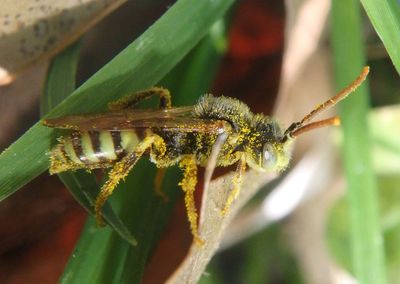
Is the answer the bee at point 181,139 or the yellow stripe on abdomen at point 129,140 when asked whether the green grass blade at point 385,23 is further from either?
the yellow stripe on abdomen at point 129,140

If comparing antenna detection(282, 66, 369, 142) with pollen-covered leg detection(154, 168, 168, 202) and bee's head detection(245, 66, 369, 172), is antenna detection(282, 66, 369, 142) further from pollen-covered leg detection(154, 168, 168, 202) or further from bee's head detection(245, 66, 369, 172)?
pollen-covered leg detection(154, 168, 168, 202)

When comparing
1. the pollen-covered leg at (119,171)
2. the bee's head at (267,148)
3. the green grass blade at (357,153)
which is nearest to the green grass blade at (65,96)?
the pollen-covered leg at (119,171)

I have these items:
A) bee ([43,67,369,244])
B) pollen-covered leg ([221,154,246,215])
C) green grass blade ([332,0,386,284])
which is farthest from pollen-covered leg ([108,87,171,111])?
green grass blade ([332,0,386,284])

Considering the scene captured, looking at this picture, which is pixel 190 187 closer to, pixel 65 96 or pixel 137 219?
pixel 137 219

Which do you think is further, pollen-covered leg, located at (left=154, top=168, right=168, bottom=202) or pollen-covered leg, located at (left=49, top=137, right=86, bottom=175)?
pollen-covered leg, located at (left=154, top=168, right=168, bottom=202)

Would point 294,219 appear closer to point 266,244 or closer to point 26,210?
point 266,244

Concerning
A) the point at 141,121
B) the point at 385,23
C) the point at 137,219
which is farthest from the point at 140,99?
the point at 385,23
